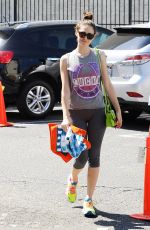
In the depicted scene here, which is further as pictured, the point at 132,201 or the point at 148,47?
the point at 148,47

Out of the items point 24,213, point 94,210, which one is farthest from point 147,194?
point 24,213

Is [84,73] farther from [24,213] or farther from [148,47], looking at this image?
[148,47]

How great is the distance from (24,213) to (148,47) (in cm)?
554

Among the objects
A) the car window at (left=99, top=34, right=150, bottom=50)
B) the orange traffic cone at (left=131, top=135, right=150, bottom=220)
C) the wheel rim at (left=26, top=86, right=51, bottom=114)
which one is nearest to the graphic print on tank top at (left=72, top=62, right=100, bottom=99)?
the orange traffic cone at (left=131, top=135, right=150, bottom=220)

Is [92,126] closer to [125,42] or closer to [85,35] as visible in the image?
[85,35]

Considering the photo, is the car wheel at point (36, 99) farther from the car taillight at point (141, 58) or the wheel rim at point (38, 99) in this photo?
the car taillight at point (141, 58)

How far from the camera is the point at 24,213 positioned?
22.9 feet

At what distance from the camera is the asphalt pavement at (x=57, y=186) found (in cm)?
670

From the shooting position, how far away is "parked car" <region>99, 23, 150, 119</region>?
38.9 ft

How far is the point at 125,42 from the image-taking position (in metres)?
12.4

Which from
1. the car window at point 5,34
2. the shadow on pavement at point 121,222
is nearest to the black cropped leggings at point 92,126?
the shadow on pavement at point 121,222

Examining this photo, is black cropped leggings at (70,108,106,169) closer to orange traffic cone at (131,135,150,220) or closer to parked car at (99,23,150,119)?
orange traffic cone at (131,135,150,220)

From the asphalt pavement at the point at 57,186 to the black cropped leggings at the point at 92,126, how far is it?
404mm

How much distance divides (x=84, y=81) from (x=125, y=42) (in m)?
5.73
